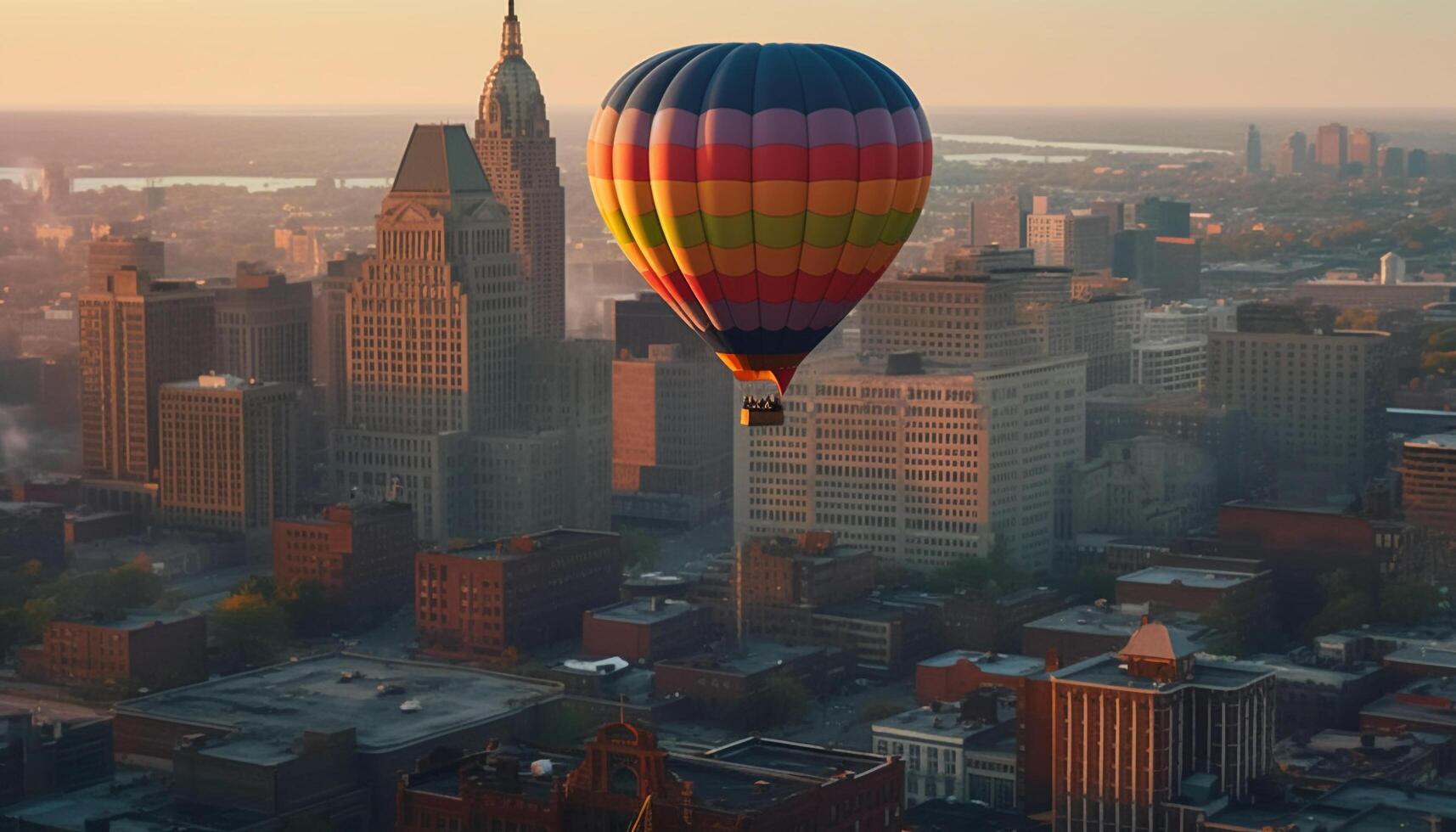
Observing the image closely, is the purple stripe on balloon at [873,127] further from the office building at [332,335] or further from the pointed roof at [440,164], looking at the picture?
the office building at [332,335]

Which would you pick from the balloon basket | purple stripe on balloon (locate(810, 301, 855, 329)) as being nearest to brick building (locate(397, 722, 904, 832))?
the balloon basket

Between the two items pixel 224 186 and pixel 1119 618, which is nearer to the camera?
pixel 1119 618

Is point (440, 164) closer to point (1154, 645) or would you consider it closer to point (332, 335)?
point (332, 335)

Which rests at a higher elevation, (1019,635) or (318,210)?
(318,210)

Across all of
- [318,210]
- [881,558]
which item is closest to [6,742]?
[881,558]

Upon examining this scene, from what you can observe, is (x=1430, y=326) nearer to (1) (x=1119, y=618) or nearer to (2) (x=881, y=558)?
(2) (x=881, y=558)

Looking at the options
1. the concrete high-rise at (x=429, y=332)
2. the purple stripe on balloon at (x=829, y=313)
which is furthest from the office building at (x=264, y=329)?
the purple stripe on balloon at (x=829, y=313)
